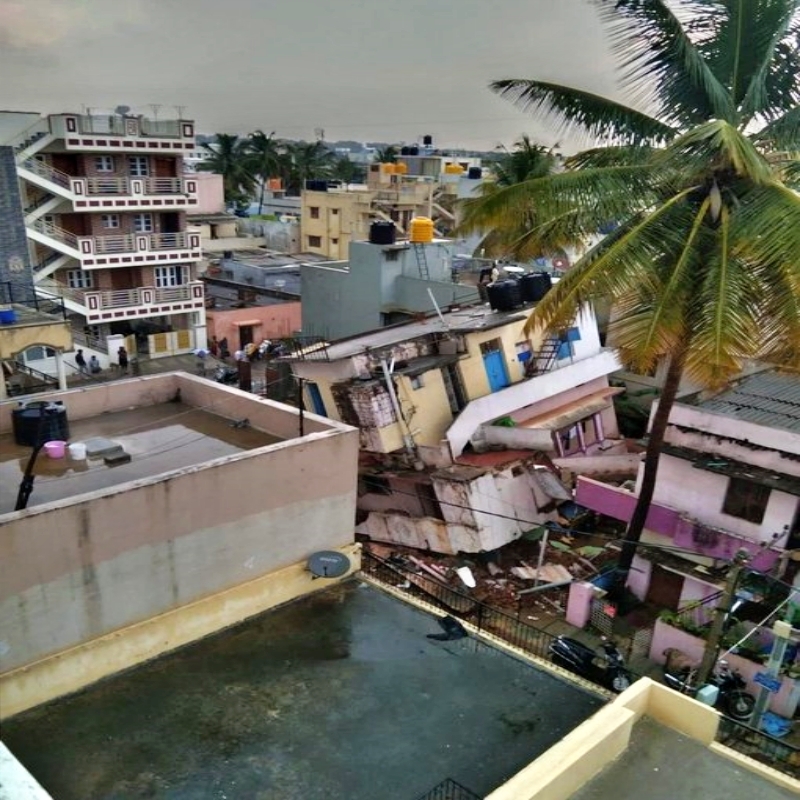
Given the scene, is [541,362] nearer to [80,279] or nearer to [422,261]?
[422,261]

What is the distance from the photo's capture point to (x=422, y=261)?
3469 cm

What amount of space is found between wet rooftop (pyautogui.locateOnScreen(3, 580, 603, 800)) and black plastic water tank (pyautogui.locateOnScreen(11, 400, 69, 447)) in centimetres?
482

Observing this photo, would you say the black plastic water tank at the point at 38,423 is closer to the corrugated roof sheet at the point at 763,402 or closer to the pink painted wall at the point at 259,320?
the corrugated roof sheet at the point at 763,402

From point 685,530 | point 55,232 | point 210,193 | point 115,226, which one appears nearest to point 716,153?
point 685,530

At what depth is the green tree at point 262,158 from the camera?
7594 cm

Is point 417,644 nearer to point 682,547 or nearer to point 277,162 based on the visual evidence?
point 682,547

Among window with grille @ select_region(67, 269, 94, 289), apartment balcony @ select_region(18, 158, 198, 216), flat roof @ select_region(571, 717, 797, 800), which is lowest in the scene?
flat roof @ select_region(571, 717, 797, 800)

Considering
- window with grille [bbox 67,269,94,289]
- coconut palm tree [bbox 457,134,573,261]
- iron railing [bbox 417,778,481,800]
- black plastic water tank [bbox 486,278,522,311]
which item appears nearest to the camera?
iron railing [bbox 417,778,481,800]

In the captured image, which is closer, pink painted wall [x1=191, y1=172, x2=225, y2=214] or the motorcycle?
the motorcycle

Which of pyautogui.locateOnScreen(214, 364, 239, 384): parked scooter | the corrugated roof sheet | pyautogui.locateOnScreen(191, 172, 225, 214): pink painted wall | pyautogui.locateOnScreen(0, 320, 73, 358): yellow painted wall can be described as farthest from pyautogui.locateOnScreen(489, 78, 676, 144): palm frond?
pyautogui.locateOnScreen(191, 172, 225, 214): pink painted wall

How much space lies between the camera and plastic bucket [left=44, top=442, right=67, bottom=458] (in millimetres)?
12875

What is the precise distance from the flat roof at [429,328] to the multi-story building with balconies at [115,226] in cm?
1671

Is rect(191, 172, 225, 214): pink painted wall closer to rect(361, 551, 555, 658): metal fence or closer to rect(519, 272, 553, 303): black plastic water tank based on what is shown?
rect(519, 272, 553, 303): black plastic water tank

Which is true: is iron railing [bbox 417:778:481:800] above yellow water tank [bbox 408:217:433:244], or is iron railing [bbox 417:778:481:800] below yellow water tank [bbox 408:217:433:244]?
below
